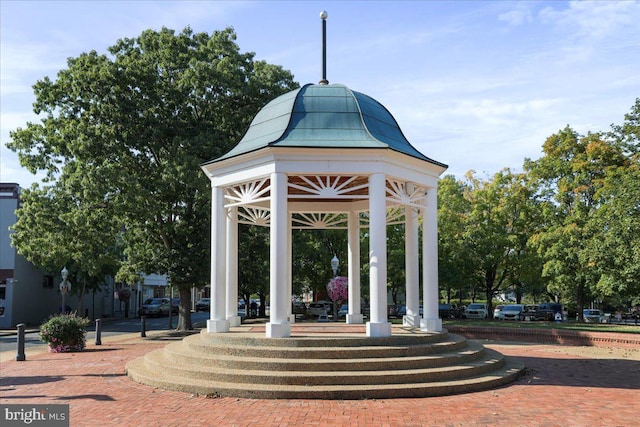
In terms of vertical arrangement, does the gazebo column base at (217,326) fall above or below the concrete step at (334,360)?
above

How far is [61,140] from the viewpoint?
24.9 m

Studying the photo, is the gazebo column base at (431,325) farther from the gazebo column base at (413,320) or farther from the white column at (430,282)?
the gazebo column base at (413,320)

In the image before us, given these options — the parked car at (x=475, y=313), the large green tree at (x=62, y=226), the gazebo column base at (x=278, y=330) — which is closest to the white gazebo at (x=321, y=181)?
the gazebo column base at (x=278, y=330)

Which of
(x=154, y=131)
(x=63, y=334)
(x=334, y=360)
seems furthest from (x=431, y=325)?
(x=154, y=131)

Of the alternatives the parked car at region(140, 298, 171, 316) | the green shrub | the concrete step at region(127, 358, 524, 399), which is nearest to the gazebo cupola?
the concrete step at region(127, 358, 524, 399)

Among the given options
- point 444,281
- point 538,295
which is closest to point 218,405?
point 444,281

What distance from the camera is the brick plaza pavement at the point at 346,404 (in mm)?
9328

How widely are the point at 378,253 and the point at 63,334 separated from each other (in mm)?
12411

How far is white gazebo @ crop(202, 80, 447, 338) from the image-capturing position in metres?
13.7

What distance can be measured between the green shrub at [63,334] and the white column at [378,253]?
38.8ft

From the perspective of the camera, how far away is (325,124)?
14945 mm

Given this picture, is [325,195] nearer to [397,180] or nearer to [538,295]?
[397,180]

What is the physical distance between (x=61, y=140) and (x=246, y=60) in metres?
9.81

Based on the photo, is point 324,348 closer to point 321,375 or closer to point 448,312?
point 321,375
